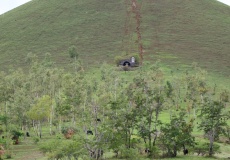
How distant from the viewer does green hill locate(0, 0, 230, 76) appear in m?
140

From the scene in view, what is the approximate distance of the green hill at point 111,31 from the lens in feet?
461

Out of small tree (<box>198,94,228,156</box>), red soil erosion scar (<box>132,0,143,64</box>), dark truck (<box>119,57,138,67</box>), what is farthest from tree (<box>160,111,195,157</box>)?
red soil erosion scar (<box>132,0,143,64</box>)

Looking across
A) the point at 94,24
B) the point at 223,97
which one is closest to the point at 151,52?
the point at 94,24

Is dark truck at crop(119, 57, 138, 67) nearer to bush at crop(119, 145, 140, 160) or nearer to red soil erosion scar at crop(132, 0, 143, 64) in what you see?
red soil erosion scar at crop(132, 0, 143, 64)

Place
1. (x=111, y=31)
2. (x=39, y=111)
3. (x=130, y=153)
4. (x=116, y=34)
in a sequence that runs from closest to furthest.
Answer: (x=130, y=153) → (x=39, y=111) → (x=116, y=34) → (x=111, y=31)

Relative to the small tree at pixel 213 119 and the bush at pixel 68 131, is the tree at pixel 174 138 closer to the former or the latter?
the small tree at pixel 213 119

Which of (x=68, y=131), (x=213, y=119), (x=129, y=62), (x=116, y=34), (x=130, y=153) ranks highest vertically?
(x=116, y=34)

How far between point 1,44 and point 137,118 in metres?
123

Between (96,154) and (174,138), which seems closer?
(96,154)

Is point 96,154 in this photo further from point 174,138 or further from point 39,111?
point 39,111

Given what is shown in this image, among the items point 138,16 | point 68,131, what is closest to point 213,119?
point 68,131

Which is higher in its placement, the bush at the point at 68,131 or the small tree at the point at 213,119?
the small tree at the point at 213,119

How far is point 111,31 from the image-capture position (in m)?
163

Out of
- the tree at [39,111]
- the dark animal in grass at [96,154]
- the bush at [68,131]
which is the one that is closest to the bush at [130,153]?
the dark animal in grass at [96,154]
